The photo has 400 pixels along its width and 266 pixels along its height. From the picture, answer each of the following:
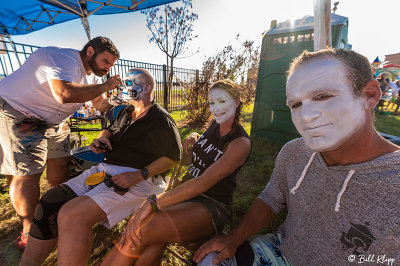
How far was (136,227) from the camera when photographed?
128 centimetres

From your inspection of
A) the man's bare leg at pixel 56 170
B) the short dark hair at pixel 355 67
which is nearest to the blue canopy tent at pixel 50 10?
the man's bare leg at pixel 56 170

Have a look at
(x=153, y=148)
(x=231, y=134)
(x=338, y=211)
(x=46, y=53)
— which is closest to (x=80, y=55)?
(x=46, y=53)

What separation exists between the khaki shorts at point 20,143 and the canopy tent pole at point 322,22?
3.03 m

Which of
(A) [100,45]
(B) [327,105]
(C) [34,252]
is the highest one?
(A) [100,45]

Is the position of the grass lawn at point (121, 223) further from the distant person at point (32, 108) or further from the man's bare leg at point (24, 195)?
the man's bare leg at point (24, 195)

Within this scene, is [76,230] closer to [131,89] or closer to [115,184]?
[115,184]

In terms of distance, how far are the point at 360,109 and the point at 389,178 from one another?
13.8 inches

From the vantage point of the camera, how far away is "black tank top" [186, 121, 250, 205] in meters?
1.66

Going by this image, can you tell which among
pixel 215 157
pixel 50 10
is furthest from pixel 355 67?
pixel 50 10

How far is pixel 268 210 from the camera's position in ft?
4.65

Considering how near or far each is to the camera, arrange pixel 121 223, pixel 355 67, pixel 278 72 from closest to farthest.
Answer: pixel 355 67, pixel 121 223, pixel 278 72

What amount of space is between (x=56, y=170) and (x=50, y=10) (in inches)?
199

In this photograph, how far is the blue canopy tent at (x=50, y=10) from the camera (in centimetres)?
403

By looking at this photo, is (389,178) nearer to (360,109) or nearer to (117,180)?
(360,109)
